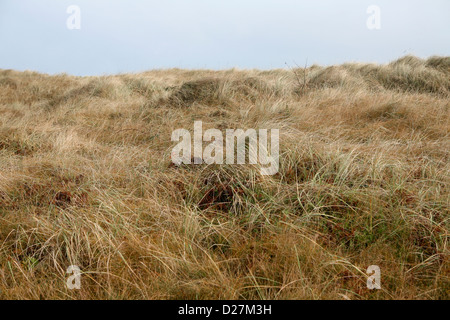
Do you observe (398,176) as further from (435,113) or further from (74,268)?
(435,113)

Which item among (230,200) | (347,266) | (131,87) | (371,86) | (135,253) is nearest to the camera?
(347,266)

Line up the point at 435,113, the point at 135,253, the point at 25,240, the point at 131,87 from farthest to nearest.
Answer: the point at 131,87, the point at 435,113, the point at 25,240, the point at 135,253

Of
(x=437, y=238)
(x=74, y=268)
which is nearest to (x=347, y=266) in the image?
(x=437, y=238)

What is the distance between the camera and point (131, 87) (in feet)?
Result: 29.6

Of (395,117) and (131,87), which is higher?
(131,87)

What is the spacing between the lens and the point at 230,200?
248 cm

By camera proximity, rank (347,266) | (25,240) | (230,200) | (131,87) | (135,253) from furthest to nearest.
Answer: (131,87)
(230,200)
(25,240)
(135,253)
(347,266)

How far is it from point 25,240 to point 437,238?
101 inches

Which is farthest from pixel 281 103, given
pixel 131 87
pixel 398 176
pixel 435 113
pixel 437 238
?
pixel 131 87

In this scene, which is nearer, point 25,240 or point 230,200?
point 25,240

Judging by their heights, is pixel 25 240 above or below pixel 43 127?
below
